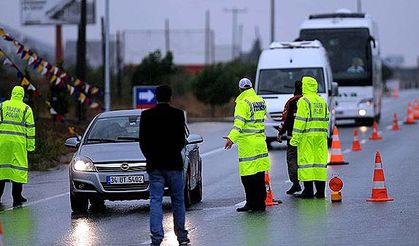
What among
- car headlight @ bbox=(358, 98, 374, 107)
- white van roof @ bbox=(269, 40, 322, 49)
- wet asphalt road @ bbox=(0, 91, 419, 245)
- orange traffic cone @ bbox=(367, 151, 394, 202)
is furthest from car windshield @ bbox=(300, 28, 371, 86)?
orange traffic cone @ bbox=(367, 151, 394, 202)

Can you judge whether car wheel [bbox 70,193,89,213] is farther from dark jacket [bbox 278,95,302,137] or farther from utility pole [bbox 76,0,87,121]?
utility pole [bbox 76,0,87,121]

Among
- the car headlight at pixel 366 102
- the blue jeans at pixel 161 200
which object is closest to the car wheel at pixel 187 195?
the blue jeans at pixel 161 200

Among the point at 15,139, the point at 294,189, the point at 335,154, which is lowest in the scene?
the point at 335,154

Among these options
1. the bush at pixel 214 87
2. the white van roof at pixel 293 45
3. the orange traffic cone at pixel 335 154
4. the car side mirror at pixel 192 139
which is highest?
the white van roof at pixel 293 45

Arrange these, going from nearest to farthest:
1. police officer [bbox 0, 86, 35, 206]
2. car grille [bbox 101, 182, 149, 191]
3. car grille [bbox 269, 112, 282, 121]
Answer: car grille [bbox 101, 182, 149, 191] → police officer [bbox 0, 86, 35, 206] → car grille [bbox 269, 112, 282, 121]

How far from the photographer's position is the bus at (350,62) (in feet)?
134

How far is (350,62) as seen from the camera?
4100 centimetres

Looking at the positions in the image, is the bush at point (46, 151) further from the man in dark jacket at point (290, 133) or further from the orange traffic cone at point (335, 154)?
the man in dark jacket at point (290, 133)

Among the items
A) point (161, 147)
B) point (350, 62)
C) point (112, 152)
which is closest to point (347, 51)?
point (350, 62)

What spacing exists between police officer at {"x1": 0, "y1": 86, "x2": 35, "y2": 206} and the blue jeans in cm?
576

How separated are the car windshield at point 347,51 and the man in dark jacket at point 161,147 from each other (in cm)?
2810

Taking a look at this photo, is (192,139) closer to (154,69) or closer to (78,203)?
(78,203)

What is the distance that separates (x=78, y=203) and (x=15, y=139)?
6.49 ft

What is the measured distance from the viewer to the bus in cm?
4075
